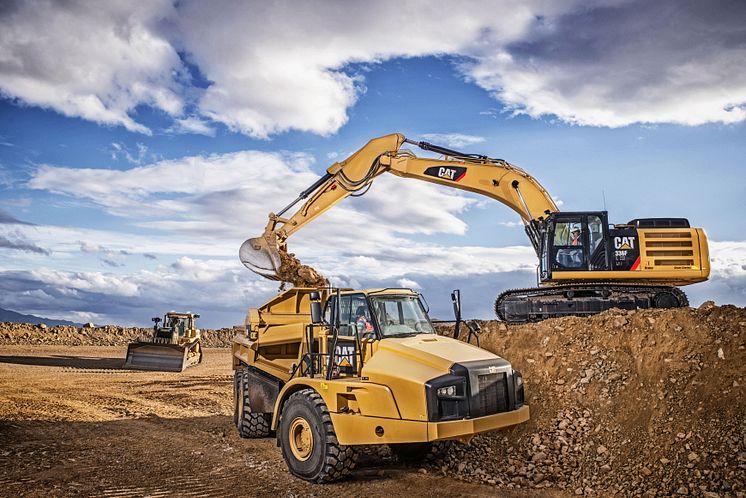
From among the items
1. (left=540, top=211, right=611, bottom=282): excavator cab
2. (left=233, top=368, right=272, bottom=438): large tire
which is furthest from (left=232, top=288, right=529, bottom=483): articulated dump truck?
(left=540, top=211, right=611, bottom=282): excavator cab

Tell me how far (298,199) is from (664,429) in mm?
11173

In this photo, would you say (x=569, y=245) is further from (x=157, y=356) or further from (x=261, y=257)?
(x=157, y=356)

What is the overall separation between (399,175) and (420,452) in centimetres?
867

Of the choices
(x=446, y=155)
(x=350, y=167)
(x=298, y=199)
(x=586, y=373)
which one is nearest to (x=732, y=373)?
(x=586, y=373)

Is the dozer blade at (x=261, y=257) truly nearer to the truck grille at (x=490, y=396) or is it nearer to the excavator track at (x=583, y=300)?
the excavator track at (x=583, y=300)

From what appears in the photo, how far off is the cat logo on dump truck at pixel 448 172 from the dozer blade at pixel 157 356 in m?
12.4

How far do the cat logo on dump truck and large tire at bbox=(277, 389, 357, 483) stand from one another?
8.85 metres

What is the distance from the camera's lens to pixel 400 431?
7.12 m

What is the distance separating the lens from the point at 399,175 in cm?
1625

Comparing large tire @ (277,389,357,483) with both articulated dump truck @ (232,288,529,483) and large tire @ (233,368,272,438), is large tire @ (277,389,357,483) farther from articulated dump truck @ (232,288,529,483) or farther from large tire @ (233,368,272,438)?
large tire @ (233,368,272,438)

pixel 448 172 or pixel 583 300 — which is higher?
pixel 448 172

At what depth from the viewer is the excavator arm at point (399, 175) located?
50.5 ft

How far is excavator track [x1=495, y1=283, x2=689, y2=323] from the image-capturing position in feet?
46.5

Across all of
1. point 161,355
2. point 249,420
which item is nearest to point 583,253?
point 249,420
